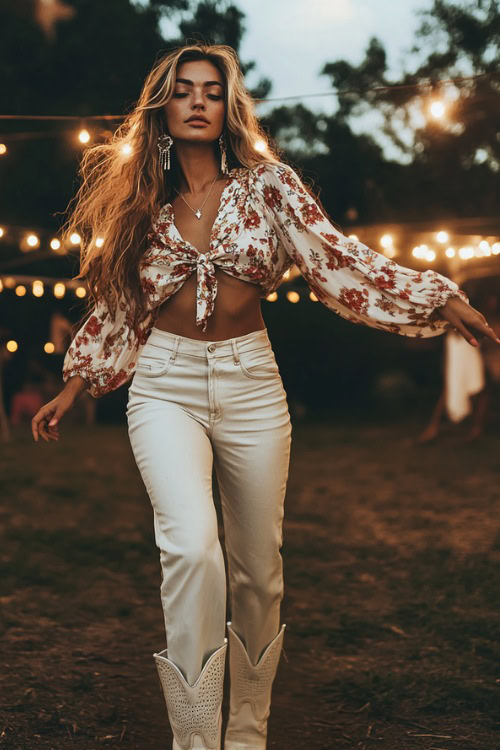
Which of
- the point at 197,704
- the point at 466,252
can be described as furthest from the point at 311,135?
the point at 197,704

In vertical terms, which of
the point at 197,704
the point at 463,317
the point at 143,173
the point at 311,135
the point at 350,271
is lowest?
the point at 197,704

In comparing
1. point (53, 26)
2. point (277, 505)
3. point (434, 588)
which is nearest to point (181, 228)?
point (277, 505)

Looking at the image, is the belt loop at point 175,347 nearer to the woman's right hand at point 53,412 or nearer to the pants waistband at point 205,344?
the pants waistband at point 205,344

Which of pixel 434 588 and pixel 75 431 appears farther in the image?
pixel 75 431

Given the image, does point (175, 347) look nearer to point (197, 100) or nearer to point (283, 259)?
point (283, 259)

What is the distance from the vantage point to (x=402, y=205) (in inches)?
624

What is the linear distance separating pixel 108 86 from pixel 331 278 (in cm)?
1113

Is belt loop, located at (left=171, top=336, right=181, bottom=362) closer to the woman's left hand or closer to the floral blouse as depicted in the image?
the floral blouse

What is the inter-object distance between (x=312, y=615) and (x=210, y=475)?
211cm

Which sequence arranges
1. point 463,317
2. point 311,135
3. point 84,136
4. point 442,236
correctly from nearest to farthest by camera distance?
point 463,317
point 84,136
point 442,236
point 311,135

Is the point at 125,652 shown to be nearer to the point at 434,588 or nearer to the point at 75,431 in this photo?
the point at 434,588

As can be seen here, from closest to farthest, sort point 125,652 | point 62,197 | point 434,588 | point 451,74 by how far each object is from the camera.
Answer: point 125,652
point 434,588
point 62,197
point 451,74

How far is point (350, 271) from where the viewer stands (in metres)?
2.81

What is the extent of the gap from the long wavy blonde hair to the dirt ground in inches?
52.3
